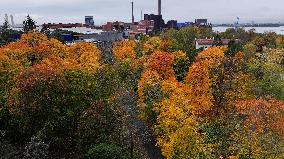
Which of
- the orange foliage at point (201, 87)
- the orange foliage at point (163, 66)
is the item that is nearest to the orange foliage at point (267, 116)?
the orange foliage at point (201, 87)

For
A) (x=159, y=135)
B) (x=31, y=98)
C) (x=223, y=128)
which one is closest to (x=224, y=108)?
(x=223, y=128)

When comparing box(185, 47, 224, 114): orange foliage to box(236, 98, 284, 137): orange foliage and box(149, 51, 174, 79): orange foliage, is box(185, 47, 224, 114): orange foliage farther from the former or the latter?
box(236, 98, 284, 137): orange foliage

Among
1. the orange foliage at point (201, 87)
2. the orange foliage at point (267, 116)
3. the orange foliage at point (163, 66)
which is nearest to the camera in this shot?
the orange foliage at point (267, 116)

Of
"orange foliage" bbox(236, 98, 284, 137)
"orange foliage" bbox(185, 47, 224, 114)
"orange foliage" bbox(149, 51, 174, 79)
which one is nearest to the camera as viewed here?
"orange foliage" bbox(236, 98, 284, 137)

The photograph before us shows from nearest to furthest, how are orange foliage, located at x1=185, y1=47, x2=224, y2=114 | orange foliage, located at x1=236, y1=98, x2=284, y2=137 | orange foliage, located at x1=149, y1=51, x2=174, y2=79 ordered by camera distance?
orange foliage, located at x1=236, y1=98, x2=284, y2=137 < orange foliage, located at x1=185, y1=47, x2=224, y2=114 < orange foliage, located at x1=149, y1=51, x2=174, y2=79

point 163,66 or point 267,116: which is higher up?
point 163,66

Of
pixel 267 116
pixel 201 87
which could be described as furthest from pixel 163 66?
pixel 267 116

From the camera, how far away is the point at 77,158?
51.5 metres

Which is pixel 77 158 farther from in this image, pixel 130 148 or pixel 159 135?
pixel 159 135

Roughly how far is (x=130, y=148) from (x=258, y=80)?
29.8 meters

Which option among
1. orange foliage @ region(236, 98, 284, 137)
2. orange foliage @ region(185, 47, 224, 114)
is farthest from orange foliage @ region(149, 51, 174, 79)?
orange foliage @ region(236, 98, 284, 137)

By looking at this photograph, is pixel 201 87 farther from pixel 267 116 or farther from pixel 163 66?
pixel 267 116

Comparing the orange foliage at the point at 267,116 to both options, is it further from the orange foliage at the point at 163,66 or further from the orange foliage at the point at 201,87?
the orange foliage at the point at 163,66

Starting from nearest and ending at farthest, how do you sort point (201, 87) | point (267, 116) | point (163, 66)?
point (267, 116) < point (201, 87) < point (163, 66)
